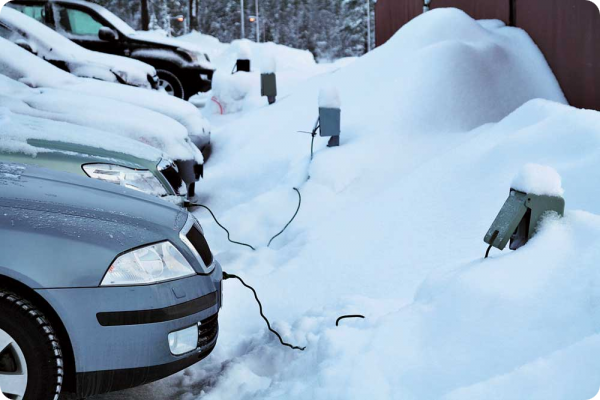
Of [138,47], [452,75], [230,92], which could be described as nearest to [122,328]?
[452,75]

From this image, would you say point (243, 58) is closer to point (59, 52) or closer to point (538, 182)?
point (59, 52)

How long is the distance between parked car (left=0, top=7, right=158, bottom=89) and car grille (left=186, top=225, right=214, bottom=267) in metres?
6.19

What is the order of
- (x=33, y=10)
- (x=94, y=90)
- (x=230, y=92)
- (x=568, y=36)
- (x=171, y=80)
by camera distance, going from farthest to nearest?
(x=171, y=80), (x=33, y=10), (x=230, y=92), (x=568, y=36), (x=94, y=90)

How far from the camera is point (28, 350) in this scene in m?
2.45

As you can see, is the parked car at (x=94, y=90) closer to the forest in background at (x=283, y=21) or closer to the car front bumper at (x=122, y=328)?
the car front bumper at (x=122, y=328)

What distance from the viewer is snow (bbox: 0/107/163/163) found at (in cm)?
421

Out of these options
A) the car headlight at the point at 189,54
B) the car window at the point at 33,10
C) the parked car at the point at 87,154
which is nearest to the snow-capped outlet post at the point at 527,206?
the parked car at the point at 87,154

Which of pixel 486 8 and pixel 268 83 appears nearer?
pixel 486 8

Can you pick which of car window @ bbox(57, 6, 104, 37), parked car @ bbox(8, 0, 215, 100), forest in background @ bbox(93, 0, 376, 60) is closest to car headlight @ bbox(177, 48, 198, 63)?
parked car @ bbox(8, 0, 215, 100)

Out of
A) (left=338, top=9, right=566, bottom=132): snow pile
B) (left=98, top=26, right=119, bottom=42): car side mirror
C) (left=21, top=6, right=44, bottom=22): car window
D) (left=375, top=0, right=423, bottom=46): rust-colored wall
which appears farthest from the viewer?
(left=375, top=0, right=423, bottom=46): rust-colored wall

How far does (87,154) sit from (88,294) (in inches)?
83.7

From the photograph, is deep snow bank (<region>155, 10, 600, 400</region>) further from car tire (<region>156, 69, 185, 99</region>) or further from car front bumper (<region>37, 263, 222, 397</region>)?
car tire (<region>156, 69, 185, 99</region>)

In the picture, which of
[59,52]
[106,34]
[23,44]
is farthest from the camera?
[106,34]

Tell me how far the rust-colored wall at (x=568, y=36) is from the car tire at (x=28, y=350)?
605 centimetres
